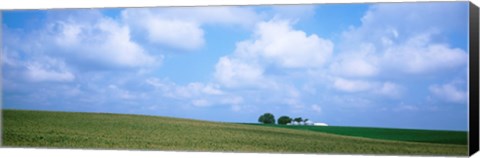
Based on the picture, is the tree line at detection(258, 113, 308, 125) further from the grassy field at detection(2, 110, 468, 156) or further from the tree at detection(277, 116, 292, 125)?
the grassy field at detection(2, 110, 468, 156)

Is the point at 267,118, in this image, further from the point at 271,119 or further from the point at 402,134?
the point at 402,134

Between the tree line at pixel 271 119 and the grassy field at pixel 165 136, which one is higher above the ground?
the tree line at pixel 271 119

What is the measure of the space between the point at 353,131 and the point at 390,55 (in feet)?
5.19

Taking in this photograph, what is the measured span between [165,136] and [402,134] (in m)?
4.53

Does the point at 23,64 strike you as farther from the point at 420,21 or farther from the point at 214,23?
the point at 420,21

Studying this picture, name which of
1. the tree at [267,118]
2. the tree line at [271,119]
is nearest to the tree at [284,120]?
the tree line at [271,119]

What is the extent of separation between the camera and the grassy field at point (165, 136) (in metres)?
14.8

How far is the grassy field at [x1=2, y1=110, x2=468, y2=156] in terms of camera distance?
14.8 metres

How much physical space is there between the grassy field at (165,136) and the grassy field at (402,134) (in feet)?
0.34

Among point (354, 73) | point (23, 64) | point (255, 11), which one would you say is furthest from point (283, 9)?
point (23, 64)

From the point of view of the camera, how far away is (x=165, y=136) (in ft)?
51.5

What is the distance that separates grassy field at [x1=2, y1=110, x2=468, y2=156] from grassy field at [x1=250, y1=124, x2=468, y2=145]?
0.10m

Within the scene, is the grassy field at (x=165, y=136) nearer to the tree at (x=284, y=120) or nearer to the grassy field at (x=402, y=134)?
the grassy field at (x=402, y=134)

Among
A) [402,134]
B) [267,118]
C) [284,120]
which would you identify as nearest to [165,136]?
[267,118]
